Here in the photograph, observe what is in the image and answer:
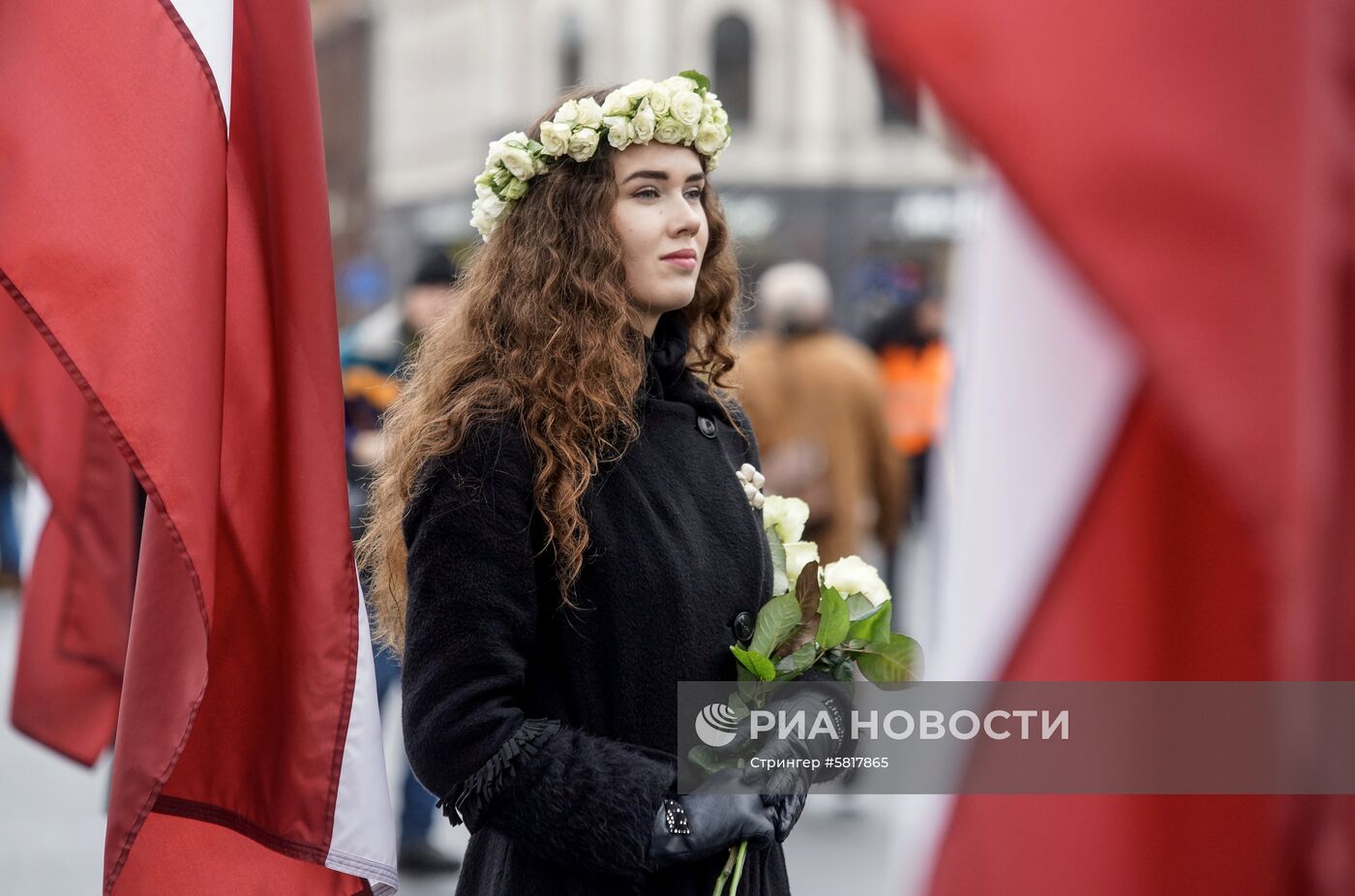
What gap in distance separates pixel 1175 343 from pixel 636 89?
149 cm

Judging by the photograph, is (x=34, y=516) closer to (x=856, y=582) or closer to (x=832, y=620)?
(x=856, y=582)

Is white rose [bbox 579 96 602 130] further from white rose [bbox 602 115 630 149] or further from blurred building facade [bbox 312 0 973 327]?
blurred building facade [bbox 312 0 973 327]

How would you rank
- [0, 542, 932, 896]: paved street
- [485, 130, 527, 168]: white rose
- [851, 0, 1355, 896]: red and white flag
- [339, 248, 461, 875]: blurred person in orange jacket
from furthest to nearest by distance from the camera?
1. [339, 248, 461, 875]: blurred person in orange jacket
2. [0, 542, 932, 896]: paved street
3. [485, 130, 527, 168]: white rose
4. [851, 0, 1355, 896]: red and white flag

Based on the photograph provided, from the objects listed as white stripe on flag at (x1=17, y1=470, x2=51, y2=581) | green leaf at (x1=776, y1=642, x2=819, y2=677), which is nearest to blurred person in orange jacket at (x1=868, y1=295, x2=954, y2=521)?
white stripe on flag at (x1=17, y1=470, x2=51, y2=581)

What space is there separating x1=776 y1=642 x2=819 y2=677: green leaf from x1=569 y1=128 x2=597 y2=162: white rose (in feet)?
2.80

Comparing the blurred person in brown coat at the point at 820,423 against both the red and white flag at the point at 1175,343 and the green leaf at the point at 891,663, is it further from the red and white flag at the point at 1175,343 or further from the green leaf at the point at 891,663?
the red and white flag at the point at 1175,343

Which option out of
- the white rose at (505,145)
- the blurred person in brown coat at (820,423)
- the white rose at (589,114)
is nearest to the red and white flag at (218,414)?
the white rose at (505,145)

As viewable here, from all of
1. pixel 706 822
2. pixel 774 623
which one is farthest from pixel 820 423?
pixel 706 822

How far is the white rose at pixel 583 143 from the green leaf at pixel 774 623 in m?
0.77

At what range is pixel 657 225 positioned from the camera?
2.70 meters

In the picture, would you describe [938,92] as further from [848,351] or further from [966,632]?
[848,351]

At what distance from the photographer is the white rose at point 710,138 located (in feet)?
9.12

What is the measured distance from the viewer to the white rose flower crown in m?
2.70

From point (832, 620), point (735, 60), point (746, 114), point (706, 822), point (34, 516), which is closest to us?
point (706, 822)
